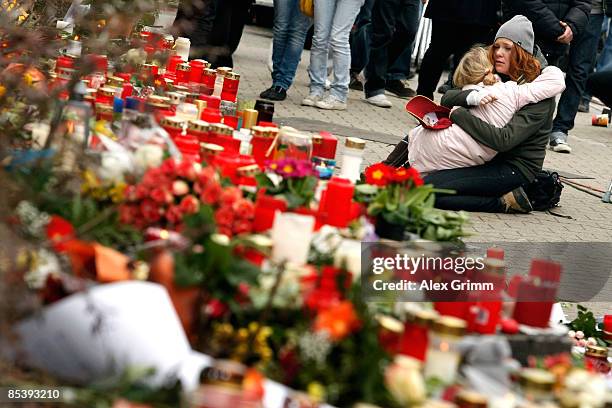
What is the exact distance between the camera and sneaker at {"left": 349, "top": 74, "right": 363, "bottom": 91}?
12586 mm

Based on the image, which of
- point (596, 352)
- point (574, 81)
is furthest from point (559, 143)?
point (596, 352)

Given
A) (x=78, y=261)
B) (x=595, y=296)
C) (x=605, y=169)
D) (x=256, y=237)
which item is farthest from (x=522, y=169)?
(x=78, y=261)

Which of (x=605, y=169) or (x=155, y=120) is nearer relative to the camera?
(x=155, y=120)

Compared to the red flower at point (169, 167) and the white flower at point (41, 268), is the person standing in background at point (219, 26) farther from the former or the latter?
the white flower at point (41, 268)

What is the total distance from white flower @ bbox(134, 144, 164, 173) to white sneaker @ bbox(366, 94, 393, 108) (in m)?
7.54

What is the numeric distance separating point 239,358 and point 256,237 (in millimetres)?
681

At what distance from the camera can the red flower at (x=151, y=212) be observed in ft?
12.6

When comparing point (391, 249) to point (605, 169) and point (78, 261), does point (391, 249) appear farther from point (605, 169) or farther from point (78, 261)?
point (605, 169)

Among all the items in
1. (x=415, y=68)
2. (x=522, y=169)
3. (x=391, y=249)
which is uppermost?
(x=391, y=249)

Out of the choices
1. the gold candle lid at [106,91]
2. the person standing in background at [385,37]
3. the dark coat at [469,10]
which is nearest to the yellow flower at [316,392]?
the gold candle lid at [106,91]

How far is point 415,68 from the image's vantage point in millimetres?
15375

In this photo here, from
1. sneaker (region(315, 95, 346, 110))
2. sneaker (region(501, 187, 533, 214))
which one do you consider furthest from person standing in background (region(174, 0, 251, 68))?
sneaker (region(501, 187, 533, 214))

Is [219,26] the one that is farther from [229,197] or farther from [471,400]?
[471,400]

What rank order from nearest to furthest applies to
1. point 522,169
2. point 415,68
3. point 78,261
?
point 78,261
point 522,169
point 415,68
